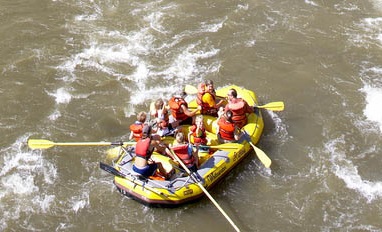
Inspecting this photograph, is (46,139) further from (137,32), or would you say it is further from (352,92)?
(352,92)

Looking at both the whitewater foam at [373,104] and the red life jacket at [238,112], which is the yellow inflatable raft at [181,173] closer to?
the red life jacket at [238,112]

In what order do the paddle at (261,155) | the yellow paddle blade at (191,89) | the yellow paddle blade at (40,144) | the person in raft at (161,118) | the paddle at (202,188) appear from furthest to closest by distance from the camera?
the yellow paddle blade at (191,89), the person in raft at (161,118), the yellow paddle blade at (40,144), the paddle at (261,155), the paddle at (202,188)

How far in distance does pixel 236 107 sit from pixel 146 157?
2.49 meters

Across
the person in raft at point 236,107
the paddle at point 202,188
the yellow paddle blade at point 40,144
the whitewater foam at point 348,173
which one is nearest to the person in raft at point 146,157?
the paddle at point 202,188

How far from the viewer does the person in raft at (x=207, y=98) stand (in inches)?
408

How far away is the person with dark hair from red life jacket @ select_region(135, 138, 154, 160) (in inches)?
72.4

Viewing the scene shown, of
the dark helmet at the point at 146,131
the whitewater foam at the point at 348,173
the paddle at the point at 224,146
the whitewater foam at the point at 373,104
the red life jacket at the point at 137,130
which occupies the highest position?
the dark helmet at the point at 146,131

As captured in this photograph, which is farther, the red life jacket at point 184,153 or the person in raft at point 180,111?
the person in raft at point 180,111

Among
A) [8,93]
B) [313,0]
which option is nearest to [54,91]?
[8,93]

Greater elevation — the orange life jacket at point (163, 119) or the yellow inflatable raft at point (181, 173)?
the orange life jacket at point (163, 119)

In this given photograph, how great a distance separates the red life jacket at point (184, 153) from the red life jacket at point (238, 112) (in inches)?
61.5

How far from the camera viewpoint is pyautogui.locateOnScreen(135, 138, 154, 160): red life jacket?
855 cm

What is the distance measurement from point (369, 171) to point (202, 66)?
5269mm

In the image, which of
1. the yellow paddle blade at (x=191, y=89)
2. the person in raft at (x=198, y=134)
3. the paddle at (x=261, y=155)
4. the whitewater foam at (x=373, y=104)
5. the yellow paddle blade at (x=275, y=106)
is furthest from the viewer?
the whitewater foam at (x=373, y=104)
